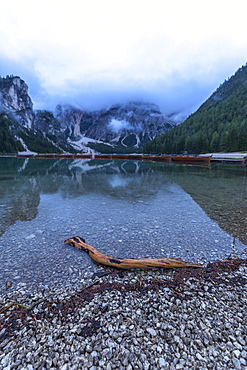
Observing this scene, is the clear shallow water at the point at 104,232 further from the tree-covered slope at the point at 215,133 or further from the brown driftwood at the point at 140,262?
the tree-covered slope at the point at 215,133

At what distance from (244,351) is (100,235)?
5.84 m

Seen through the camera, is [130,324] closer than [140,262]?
Yes

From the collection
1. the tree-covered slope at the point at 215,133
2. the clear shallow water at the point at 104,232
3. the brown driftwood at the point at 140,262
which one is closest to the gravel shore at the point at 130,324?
the brown driftwood at the point at 140,262

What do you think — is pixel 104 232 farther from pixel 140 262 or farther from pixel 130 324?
pixel 130 324

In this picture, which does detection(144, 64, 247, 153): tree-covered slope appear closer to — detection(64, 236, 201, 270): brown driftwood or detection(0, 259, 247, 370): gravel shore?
detection(64, 236, 201, 270): brown driftwood

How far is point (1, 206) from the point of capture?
11891mm

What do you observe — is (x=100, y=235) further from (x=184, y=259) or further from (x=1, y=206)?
(x=1, y=206)

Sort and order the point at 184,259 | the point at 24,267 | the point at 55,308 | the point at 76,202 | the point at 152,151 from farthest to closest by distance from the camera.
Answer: the point at 152,151, the point at 76,202, the point at 184,259, the point at 24,267, the point at 55,308

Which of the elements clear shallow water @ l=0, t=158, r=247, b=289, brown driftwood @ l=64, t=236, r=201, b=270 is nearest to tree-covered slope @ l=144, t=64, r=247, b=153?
clear shallow water @ l=0, t=158, r=247, b=289

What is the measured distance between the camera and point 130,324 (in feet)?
11.6

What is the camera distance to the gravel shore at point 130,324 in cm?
287

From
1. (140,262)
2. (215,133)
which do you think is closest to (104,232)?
(140,262)

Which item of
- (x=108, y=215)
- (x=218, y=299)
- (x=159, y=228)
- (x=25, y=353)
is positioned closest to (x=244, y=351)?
(x=218, y=299)

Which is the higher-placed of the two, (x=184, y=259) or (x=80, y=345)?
(x=80, y=345)
